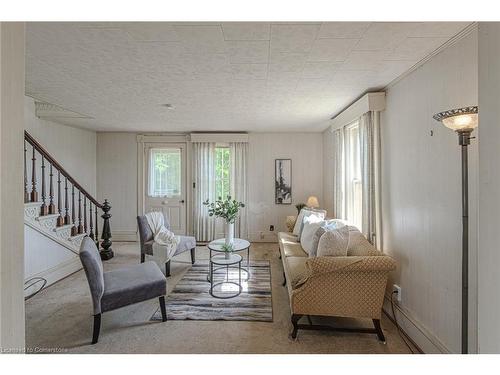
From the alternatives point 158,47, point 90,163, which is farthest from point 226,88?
point 90,163

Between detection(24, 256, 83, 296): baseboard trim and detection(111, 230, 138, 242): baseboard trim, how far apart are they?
1.68m

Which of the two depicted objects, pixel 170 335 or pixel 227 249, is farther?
pixel 227 249

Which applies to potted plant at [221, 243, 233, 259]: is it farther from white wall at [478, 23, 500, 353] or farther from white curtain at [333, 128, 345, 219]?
white wall at [478, 23, 500, 353]

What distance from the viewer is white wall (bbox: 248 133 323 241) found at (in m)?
5.25

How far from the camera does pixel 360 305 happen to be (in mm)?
2084

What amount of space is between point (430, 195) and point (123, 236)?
5.54m

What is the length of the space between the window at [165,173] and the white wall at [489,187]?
5.21 m

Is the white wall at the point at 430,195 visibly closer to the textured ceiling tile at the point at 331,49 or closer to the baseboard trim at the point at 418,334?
the baseboard trim at the point at 418,334

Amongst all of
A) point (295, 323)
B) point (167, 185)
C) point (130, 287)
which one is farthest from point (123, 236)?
point (295, 323)

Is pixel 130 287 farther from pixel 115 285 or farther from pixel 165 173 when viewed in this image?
pixel 165 173

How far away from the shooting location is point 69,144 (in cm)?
467

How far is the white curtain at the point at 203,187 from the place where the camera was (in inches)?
206
